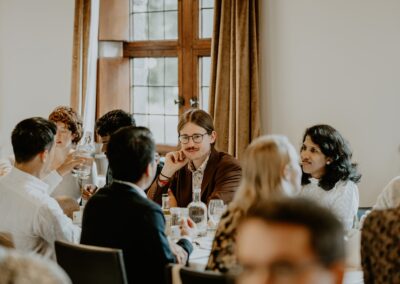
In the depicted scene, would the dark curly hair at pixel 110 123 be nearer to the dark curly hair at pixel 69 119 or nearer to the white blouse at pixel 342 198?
the dark curly hair at pixel 69 119

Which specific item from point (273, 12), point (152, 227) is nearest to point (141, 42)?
point (273, 12)

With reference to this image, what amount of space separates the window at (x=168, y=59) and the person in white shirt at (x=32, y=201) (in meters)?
3.12

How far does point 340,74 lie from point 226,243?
313 cm

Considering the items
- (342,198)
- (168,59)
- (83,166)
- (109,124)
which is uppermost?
(168,59)

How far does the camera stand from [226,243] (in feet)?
8.30

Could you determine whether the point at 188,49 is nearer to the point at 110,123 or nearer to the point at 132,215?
the point at 110,123

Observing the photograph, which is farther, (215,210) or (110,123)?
(110,123)

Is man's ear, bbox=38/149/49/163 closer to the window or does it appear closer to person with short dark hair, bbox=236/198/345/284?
person with short dark hair, bbox=236/198/345/284

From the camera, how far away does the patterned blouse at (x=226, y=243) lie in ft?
8.28

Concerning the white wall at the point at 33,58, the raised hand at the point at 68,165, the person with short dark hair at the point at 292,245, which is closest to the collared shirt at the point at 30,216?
the raised hand at the point at 68,165

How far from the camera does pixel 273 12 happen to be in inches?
223

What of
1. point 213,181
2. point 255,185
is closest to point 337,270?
point 255,185

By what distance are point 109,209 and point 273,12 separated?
3.26m

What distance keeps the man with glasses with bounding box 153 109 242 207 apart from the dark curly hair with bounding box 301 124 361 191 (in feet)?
1.68
